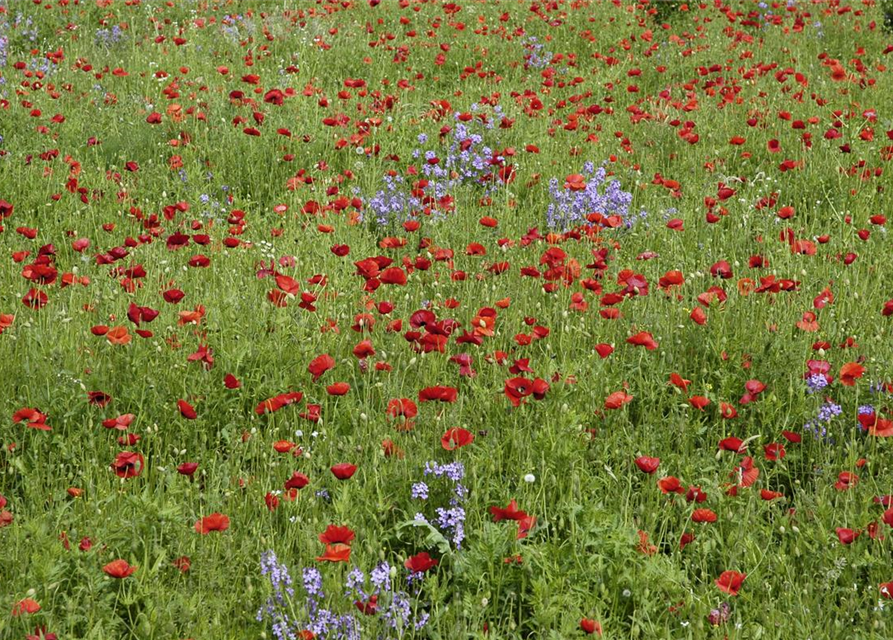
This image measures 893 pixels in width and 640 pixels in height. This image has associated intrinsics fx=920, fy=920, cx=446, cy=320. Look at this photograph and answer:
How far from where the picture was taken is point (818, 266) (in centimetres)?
456

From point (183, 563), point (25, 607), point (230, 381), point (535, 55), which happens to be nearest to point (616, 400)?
point (230, 381)

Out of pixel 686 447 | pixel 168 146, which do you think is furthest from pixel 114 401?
pixel 168 146

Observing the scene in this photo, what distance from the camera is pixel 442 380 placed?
3.52 m

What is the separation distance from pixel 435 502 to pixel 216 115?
4.57 metres

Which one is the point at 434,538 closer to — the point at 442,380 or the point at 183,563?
the point at 183,563

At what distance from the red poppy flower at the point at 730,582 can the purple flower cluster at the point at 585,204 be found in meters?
2.91

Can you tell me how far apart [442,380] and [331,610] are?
4.27 ft

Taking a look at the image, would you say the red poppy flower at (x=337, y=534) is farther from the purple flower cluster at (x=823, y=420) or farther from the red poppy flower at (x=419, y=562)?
the purple flower cluster at (x=823, y=420)

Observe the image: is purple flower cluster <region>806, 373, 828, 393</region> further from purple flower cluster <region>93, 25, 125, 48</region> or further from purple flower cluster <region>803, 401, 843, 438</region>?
purple flower cluster <region>93, 25, 125, 48</region>

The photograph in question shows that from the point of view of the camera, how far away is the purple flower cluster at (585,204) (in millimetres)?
5113

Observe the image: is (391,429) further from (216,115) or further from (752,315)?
(216,115)

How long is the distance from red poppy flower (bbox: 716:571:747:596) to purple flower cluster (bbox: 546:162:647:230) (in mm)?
2913

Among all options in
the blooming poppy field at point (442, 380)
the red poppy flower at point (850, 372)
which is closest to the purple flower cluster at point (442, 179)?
the blooming poppy field at point (442, 380)

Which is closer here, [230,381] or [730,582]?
[730,582]
